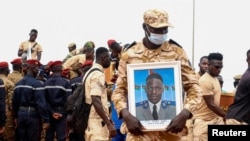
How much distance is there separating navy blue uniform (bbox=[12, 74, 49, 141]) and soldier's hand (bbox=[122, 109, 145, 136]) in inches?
276

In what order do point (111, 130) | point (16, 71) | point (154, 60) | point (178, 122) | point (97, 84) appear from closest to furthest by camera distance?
point (178, 122)
point (154, 60)
point (111, 130)
point (97, 84)
point (16, 71)

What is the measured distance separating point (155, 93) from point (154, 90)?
3 cm

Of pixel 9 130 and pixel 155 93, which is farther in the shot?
pixel 9 130

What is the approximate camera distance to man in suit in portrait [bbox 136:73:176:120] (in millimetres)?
6773

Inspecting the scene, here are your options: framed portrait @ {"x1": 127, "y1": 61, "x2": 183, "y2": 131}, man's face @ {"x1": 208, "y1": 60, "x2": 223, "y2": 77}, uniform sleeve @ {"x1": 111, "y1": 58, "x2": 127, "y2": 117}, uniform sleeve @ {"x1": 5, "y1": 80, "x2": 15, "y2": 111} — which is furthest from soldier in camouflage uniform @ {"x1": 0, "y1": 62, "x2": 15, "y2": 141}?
framed portrait @ {"x1": 127, "y1": 61, "x2": 183, "y2": 131}

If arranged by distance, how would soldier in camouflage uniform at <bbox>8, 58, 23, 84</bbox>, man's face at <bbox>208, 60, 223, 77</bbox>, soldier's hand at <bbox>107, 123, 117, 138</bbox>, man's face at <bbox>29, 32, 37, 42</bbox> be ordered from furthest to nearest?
man's face at <bbox>29, 32, 37, 42</bbox> < soldier in camouflage uniform at <bbox>8, 58, 23, 84</bbox> < man's face at <bbox>208, 60, 223, 77</bbox> < soldier's hand at <bbox>107, 123, 117, 138</bbox>

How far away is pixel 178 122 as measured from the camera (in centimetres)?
663

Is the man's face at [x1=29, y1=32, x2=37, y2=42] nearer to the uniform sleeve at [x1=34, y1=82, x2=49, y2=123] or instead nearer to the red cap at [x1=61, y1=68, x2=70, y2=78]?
the red cap at [x1=61, y1=68, x2=70, y2=78]

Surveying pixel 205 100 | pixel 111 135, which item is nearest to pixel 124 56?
pixel 111 135

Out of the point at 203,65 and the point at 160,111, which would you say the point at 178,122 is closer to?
the point at 160,111

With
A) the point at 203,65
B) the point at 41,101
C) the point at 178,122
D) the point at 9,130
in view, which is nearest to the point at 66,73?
the point at 41,101

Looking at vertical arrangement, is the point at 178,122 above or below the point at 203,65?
below

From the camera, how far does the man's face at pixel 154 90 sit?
6809mm

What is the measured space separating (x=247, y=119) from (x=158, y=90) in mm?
3372
